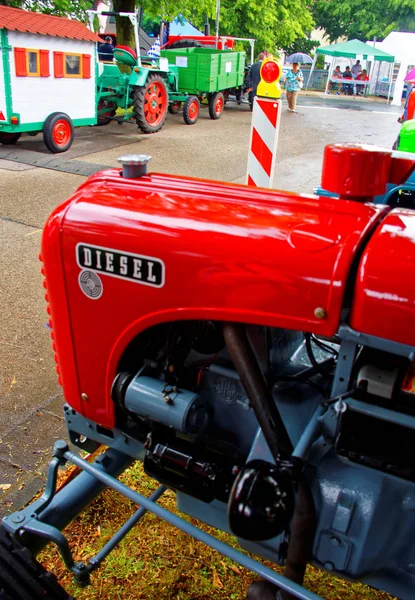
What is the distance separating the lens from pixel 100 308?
1.60 meters

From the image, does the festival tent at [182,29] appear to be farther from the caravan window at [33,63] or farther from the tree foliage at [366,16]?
the tree foliage at [366,16]

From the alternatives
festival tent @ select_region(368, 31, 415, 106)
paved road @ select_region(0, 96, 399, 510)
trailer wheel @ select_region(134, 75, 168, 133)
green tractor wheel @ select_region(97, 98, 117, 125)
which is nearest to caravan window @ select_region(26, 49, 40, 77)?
paved road @ select_region(0, 96, 399, 510)

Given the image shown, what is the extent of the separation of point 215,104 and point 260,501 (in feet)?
40.9

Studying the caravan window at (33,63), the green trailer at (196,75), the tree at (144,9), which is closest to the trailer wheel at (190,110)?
the green trailer at (196,75)

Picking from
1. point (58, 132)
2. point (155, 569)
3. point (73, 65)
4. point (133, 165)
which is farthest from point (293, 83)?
point (155, 569)

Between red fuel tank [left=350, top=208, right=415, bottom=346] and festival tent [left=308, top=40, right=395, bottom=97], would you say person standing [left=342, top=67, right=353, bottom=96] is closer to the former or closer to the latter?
festival tent [left=308, top=40, right=395, bottom=97]

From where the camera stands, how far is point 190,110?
11766 millimetres

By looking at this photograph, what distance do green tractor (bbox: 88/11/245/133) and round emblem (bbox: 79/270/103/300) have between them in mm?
8722

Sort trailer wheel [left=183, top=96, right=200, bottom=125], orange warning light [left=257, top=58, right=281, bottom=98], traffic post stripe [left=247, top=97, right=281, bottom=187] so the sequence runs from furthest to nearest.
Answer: trailer wheel [left=183, top=96, right=200, bottom=125] → traffic post stripe [left=247, top=97, right=281, bottom=187] → orange warning light [left=257, top=58, right=281, bottom=98]

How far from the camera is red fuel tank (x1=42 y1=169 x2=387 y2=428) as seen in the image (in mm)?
1271

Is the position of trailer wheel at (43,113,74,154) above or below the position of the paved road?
above

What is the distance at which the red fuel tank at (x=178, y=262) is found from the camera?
4.17 feet

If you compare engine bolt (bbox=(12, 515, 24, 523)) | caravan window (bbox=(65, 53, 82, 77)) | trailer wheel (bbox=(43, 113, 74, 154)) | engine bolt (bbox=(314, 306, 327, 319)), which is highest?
caravan window (bbox=(65, 53, 82, 77))

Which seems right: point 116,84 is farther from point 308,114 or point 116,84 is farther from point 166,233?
point 166,233
